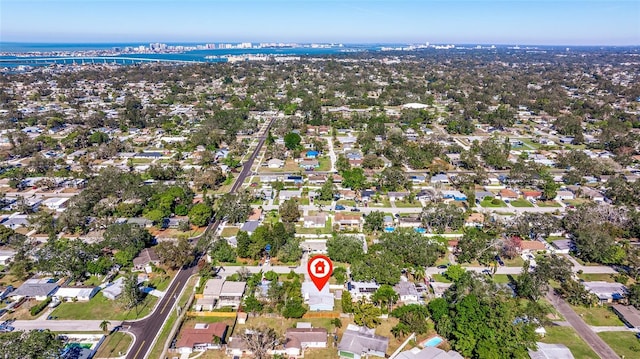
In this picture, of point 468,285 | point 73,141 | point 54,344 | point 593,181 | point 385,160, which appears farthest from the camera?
point 73,141

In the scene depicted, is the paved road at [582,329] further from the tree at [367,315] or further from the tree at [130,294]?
the tree at [130,294]

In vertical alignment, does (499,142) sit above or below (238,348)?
above

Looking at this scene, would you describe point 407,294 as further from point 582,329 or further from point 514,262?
point 514,262

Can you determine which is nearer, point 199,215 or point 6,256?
point 6,256

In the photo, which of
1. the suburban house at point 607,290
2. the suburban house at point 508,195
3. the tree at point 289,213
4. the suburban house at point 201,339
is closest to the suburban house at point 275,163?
the tree at point 289,213

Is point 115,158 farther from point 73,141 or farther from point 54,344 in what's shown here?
point 54,344

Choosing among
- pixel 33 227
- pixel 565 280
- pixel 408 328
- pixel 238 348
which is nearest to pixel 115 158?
pixel 33 227

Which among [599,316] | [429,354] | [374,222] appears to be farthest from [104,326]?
[599,316]
